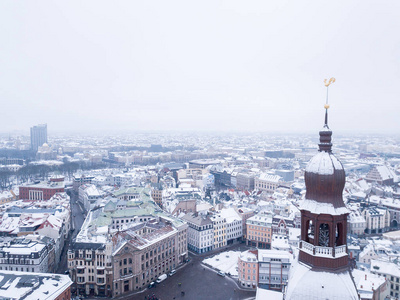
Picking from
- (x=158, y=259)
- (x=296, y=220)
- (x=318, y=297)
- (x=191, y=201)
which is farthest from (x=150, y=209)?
(x=318, y=297)

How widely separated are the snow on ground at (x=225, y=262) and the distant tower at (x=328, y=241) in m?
52.3

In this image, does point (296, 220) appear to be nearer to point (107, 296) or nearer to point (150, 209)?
point (150, 209)

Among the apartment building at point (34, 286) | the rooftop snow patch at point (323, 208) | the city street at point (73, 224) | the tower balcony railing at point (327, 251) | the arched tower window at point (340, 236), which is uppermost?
the rooftop snow patch at point (323, 208)

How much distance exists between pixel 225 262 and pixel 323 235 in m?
57.0

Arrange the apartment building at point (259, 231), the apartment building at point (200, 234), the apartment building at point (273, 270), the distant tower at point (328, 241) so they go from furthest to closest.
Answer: the apartment building at point (259, 231) < the apartment building at point (200, 234) < the apartment building at point (273, 270) < the distant tower at point (328, 241)

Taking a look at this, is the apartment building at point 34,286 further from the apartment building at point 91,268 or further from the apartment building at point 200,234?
the apartment building at point 200,234

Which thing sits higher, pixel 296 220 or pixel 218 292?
pixel 296 220

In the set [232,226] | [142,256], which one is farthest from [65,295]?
[232,226]

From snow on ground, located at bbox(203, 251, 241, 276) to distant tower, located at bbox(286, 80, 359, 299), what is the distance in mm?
52326

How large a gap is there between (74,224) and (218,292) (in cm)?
6030

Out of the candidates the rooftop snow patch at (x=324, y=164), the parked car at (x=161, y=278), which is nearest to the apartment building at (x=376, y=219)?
the parked car at (x=161, y=278)

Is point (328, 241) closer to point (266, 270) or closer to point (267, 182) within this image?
Answer: point (266, 270)

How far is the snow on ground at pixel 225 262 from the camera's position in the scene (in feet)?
235

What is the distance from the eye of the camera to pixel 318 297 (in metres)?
19.9
